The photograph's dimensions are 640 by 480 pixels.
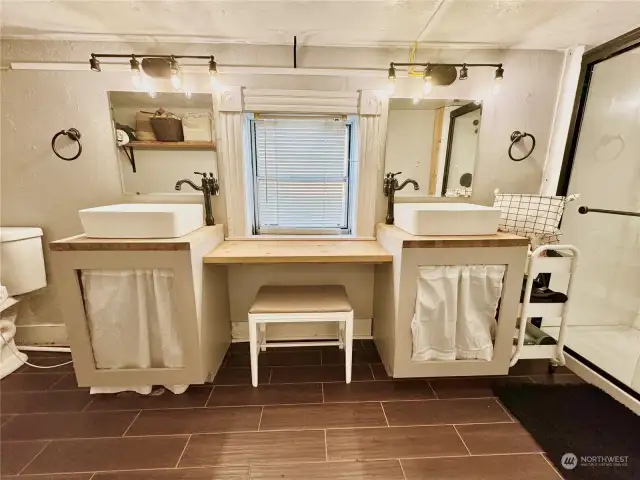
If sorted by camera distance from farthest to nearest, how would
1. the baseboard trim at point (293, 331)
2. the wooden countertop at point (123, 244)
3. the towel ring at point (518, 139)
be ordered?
1. the baseboard trim at point (293, 331)
2. the towel ring at point (518, 139)
3. the wooden countertop at point (123, 244)

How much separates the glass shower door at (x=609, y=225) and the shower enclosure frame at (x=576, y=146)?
0.04m

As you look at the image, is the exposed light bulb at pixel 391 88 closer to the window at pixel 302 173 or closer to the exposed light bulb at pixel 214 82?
the window at pixel 302 173

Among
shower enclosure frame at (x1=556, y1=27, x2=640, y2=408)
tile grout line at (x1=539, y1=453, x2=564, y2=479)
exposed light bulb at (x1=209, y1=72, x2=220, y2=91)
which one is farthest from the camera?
exposed light bulb at (x1=209, y1=72, x2=220, y2=91)

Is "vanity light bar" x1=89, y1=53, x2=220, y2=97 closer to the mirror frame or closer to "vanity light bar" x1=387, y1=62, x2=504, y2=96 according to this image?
"vanity light bar" x1=387, y1=62, x2=504, y2=96

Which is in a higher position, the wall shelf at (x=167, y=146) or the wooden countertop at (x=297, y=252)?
the wall shelf at (x=167, y=146)

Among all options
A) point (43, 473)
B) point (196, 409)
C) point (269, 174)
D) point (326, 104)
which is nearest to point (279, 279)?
point (269, 174)

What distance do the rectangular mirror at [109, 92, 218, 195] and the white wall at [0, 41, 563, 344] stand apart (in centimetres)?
7

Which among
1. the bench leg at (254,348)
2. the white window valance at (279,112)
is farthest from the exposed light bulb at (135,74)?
the bench leg at (254,348)

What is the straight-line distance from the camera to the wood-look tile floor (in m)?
1.22

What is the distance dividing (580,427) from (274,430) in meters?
1.54

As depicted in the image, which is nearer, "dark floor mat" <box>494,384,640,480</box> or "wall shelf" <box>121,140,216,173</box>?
"dark floor mat" <box>494,384,640,480</box>

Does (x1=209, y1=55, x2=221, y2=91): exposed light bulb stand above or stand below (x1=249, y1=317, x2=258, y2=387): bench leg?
above

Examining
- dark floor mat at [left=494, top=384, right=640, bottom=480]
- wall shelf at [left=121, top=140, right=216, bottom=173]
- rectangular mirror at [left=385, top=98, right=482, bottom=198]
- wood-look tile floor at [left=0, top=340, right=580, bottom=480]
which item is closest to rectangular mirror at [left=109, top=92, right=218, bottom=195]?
wall shelf at [left=121, top=140, right=216, bottom=173]

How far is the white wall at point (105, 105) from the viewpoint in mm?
1741
